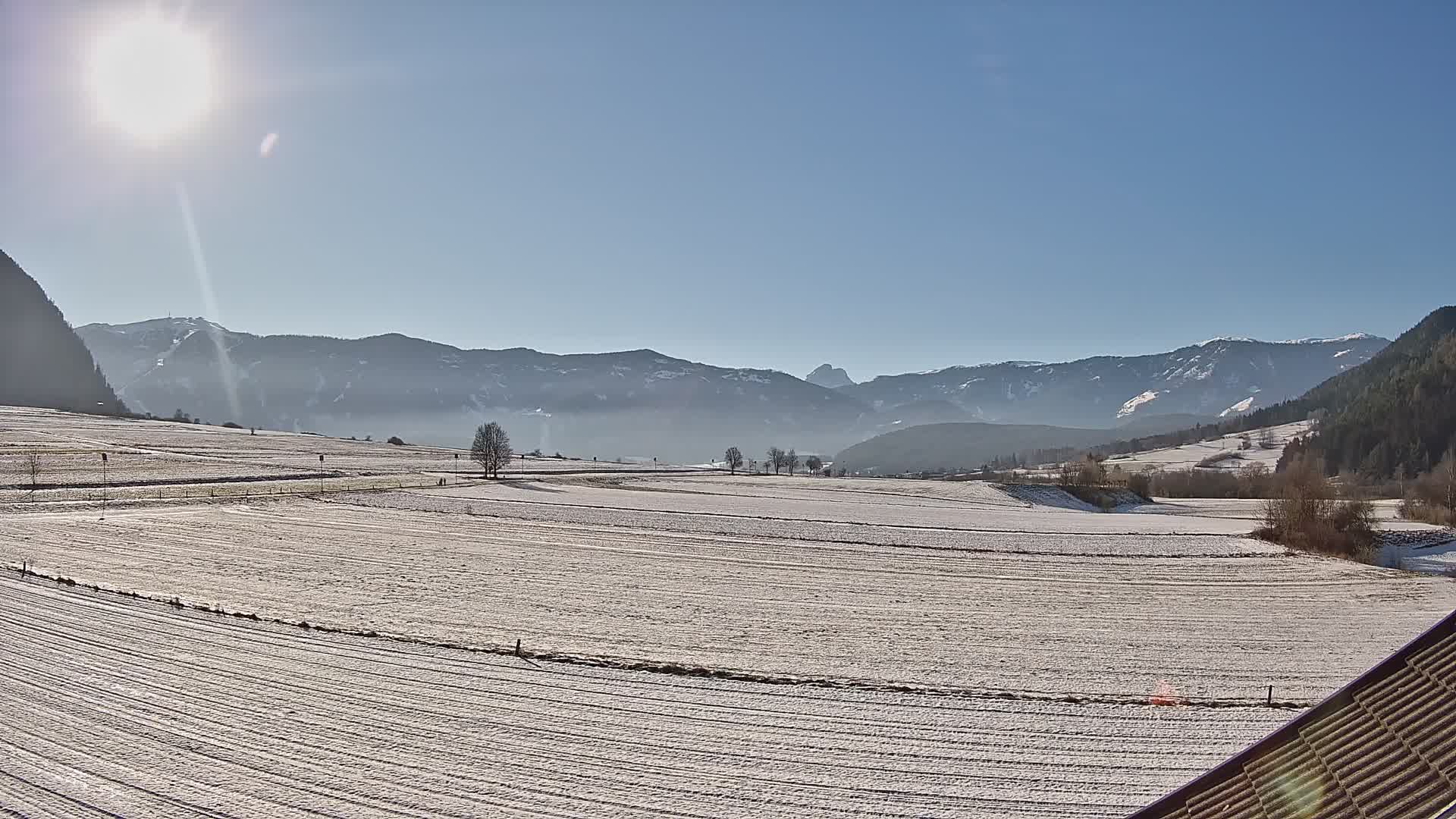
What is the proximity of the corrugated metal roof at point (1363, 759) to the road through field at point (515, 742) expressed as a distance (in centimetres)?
620

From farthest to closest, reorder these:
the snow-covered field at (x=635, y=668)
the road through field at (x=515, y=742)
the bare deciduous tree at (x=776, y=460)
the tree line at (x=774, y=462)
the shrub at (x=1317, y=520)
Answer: the bare deciduous tree at (x=776, y=460)
the tree line at (x=774, y=462)
the shrub at (x=1317, y=520)
the snow-covered field at (x=635, y=668)
the road through field at (x=515, y=742)

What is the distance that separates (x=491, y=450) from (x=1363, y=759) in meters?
96.7

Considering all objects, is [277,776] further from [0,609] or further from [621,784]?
[0,609]

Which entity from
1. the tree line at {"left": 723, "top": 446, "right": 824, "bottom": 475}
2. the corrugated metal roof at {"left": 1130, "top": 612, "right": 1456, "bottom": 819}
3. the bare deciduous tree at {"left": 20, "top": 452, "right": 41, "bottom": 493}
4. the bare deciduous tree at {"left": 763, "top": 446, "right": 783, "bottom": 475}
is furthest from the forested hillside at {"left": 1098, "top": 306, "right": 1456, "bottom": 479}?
the bare deciduous tree at {"left": 20, "top": 452, "right": 41, "bottom": 493}

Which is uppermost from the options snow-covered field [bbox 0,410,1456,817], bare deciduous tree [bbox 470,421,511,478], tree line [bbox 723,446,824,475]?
bare deciduous tree [bbox 470,421,511,478]

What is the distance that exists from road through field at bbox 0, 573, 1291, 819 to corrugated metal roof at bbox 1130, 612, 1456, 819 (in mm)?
6198

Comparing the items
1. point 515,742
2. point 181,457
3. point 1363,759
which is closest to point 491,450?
point 181,457

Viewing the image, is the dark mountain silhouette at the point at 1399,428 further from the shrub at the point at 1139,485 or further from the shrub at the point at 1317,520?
the shrub at the point at 1317,520

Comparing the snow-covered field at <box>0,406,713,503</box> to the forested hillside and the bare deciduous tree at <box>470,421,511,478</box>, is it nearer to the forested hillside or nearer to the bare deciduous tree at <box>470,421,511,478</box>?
the bare deciduous tree at <box>470,421,511,478</box>

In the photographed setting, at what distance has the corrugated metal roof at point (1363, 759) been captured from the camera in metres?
5.77

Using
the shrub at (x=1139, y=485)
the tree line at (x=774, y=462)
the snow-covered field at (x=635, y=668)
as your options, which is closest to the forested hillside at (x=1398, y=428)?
the shrub at (x=1139, y=485)

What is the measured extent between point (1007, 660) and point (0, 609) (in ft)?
93.0

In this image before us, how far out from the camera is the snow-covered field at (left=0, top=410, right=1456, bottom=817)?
1307cm

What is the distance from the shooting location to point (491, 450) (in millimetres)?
97062
